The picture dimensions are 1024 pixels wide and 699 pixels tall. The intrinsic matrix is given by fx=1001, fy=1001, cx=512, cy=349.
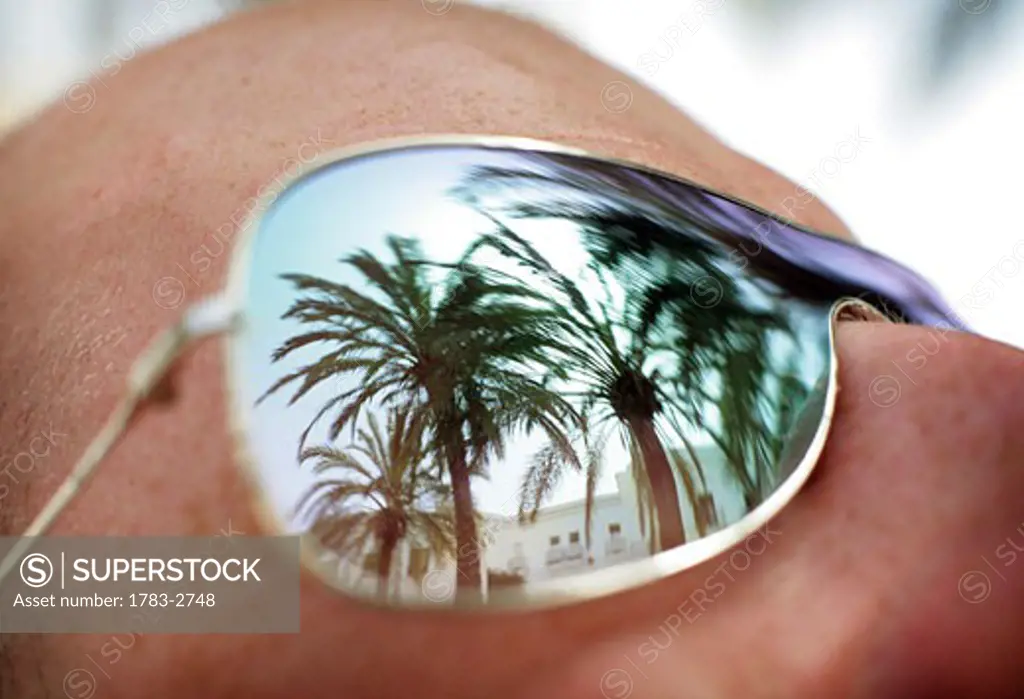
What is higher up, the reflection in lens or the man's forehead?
the man's forehead

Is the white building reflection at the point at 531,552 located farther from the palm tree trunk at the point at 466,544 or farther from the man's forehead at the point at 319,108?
the man's forehead at the point at 319,108

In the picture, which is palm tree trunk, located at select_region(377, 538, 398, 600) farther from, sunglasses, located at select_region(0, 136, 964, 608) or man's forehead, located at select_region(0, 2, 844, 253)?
man's forehead, located at select_region(0, 2, 844, 253)

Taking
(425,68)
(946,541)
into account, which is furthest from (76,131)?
(946,541)

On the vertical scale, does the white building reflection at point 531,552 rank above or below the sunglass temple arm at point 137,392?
below

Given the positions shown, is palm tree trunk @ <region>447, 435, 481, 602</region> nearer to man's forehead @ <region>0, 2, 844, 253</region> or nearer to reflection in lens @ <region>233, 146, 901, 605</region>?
reflection in lens @ <region>233, 146, 901, 605</region>

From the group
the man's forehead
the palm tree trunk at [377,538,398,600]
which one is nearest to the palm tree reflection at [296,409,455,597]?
the palm tree trunk at [377,538,398,600]

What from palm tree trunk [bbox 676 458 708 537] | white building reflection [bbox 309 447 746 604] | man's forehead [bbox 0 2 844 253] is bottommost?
white building reflection [bbox 309 447 746 604]

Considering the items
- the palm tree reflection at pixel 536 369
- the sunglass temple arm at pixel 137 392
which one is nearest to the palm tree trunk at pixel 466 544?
the palm tree reflection at pixel 536 369
